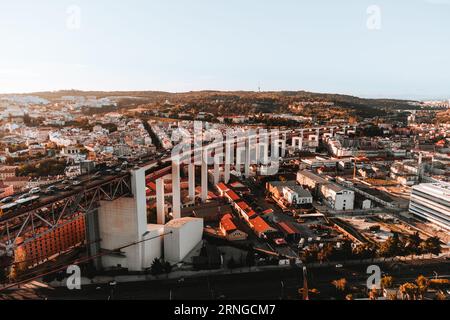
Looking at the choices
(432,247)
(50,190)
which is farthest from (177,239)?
(432,247)

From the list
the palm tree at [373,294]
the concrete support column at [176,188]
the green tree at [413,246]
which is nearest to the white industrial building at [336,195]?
the green tree at [413,246]

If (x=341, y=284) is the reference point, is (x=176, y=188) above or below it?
above

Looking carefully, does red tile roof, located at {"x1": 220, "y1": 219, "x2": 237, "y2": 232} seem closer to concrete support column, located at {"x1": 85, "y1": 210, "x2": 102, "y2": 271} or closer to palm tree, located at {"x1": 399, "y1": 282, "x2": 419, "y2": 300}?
concrete support column, located at {"x1": 85, "y1": 210, "x2": 102, "y2": 271}

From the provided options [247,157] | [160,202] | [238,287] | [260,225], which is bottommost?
[238,287]

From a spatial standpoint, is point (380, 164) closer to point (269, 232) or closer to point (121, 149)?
point (269, 232)

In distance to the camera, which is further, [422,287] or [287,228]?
[287,228]

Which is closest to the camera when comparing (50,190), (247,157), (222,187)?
(50,190)

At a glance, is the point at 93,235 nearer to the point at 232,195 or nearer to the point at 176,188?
the point at 176,188

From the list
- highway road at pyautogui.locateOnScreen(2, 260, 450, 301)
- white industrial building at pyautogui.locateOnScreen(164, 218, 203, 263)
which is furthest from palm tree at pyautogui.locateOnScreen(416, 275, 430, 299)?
white industrial building at pyautogui.locateOnScreen(164, 218, 203, 263)
